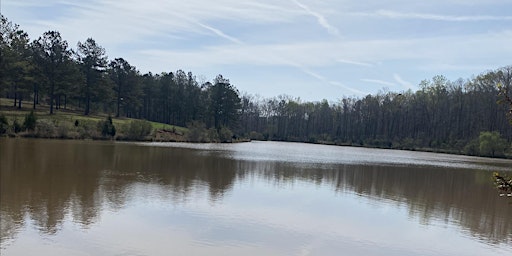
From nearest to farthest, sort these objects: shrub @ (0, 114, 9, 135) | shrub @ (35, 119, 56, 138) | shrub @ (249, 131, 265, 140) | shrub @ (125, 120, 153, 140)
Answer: shrub @ (0, 114, 9, 135) → shrub @ (35, 119, 56, 138) → shrub @ (125, 120, 153, 140) → shrub @ (249, 131, 265, 140)

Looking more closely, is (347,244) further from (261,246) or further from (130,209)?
(130,209)

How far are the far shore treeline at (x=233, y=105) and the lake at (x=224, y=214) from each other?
28.1 meters

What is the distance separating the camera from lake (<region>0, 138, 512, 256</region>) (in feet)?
31.5

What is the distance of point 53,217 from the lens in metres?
10.8

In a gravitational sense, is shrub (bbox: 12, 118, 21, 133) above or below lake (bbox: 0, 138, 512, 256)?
above

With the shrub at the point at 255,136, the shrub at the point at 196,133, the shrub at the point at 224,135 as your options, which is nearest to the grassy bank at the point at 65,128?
the shrub at the point at 196,133

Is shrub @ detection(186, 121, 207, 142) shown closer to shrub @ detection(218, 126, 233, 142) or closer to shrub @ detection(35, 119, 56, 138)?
shrub @ detection(218, 126, 233, 142)

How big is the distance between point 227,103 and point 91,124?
3586 cm

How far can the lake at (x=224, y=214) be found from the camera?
9594 millimetres

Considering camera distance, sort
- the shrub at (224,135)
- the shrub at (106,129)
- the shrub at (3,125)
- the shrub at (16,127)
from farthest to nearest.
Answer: the shrub at (224,135) → the shrub at (106,129) → the shrub at (16,127) → the shrub at (3,125)

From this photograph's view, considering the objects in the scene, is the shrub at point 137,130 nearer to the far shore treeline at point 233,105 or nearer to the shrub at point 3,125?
the far shore treeline at point 233,105

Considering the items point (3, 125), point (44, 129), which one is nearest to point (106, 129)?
point (44, 129)

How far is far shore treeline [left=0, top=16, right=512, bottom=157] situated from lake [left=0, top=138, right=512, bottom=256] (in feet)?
92.3

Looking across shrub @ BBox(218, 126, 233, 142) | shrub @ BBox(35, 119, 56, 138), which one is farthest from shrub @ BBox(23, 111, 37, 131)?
shrub @ BBox(218, 126, 233, 142)
